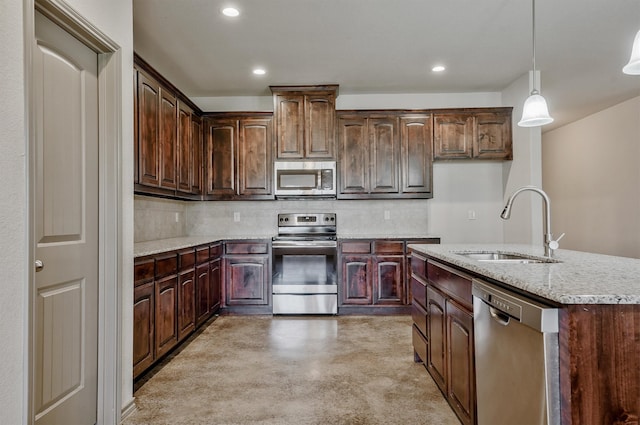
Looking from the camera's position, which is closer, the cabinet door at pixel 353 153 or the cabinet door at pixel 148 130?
the cabinet door at pixel 148 130

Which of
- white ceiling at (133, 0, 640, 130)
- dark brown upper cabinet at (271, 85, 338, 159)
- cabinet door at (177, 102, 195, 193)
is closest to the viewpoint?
white ceiling at (133, 0, 640, 130)

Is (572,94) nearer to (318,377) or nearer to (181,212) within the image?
(318,377)

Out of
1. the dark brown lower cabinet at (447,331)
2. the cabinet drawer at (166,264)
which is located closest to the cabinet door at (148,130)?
the cabinet drawer at (166,264)

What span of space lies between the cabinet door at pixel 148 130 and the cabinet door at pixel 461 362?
242cm

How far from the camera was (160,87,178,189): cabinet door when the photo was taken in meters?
3.32

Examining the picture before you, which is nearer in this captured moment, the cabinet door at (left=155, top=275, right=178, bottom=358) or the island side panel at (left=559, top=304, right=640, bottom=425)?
the island side panel at (left=559, top=304, right=640, bottom=425)

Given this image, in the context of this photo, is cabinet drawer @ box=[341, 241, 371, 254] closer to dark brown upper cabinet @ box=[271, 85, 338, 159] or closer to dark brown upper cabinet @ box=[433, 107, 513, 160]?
dark brown upper cabinet @ box=[271, 85, 338, 159]

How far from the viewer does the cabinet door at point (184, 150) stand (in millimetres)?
3771

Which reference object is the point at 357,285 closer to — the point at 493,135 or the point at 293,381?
the point at 293,381

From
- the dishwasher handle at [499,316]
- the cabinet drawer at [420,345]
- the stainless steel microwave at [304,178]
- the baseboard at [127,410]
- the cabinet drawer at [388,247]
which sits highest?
the stainless steel microwave at [304,178]

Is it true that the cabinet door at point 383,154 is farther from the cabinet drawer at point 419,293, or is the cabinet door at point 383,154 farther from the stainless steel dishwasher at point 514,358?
the stainless steel dishwasher at point 514,358

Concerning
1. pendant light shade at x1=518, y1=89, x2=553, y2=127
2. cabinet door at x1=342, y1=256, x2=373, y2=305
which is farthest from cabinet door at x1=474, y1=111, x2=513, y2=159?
pendant light shade at x1=518, y1=89, x2=553, y2=127

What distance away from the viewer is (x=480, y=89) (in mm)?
4668

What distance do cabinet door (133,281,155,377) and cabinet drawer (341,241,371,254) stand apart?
2231 mm
